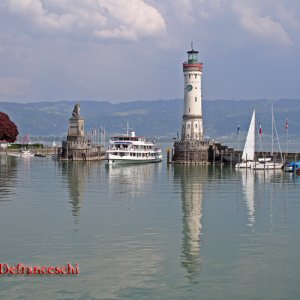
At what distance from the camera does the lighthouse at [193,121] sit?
113m

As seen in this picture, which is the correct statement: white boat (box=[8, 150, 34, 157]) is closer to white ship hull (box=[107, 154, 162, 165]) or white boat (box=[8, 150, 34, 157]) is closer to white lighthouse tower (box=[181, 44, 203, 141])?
white ship hull (box=[107, 154, 162, 165])

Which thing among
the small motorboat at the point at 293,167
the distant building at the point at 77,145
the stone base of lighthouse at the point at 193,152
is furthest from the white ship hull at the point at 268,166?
the distant building at the point at 77,145

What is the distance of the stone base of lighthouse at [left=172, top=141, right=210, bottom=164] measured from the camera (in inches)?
4454

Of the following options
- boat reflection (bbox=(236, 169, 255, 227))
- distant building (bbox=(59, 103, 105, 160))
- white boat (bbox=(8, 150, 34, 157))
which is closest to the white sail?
boat reflection (bbox=(236, 169, 255, 227))

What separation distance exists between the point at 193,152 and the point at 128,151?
11.3 metres

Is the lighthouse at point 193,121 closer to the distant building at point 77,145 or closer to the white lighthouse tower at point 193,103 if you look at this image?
the white lighthouse tower at point 193,103

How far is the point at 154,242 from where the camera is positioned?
1310 inches

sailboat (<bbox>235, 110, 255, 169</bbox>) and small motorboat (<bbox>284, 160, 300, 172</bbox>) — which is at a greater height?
sailboat (<bbox>235, 110, 255, 169</bbox>)

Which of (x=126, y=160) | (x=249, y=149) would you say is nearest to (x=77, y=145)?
(x=126, y=160)

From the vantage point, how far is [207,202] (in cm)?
5100

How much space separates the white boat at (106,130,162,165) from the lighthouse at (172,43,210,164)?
7.21 m

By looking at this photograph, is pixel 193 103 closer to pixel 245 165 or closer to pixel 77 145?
pixel 245 165

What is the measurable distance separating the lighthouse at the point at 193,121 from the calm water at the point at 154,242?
5282cm

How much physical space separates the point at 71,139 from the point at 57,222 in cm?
8813
